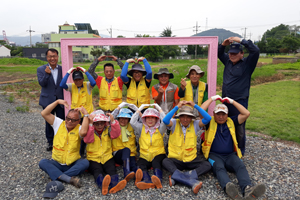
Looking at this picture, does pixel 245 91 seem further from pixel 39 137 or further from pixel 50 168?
pixel 39 137

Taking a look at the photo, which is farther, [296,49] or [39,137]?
[296,49]

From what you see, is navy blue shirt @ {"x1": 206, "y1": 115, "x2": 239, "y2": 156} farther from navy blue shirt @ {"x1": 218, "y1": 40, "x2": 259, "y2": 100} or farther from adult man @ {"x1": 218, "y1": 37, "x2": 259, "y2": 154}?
navy blue shirt @ {"x1": 218, "y1": 40, "x2": 259, "y2": 100}

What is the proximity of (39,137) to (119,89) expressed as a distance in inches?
147

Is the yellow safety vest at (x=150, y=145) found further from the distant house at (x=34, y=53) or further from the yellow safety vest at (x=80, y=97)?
the distant house at (x=34, y=53)

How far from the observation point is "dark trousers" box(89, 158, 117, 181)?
15.3ft

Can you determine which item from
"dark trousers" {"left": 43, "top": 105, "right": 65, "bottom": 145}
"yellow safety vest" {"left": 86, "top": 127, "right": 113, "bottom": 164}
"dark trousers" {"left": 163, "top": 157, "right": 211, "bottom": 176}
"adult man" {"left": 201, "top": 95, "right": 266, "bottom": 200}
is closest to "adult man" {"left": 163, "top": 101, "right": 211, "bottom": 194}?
"dark trousers" {"left": 163, "top": 157, "right": 211, "bottom": 176}

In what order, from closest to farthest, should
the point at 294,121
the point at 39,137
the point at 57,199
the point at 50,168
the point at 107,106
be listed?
the point at 57,199 < the point at 50,168 < the point at 107,106 < the point at 39,137 < the point at 294,121

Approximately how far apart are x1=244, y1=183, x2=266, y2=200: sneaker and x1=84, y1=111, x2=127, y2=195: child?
2.60 meters

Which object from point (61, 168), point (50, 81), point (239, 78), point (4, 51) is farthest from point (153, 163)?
point (4, 51)

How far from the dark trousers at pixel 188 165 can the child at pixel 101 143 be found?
115 centimetres

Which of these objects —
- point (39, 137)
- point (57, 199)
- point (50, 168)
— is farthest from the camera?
point (39, 137)

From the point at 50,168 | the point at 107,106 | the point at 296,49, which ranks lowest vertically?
the point at 50,168

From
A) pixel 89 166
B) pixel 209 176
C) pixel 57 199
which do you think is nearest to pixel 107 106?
pixel 89 166

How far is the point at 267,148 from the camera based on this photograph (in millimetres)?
6496
